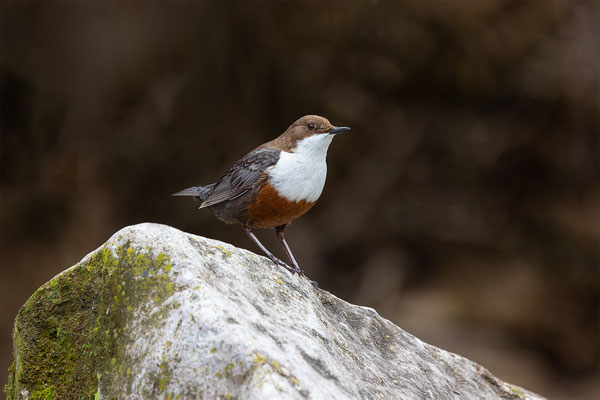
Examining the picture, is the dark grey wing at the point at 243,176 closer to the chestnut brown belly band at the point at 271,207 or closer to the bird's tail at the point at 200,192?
the chestnut brown belly band at the point at 271,207

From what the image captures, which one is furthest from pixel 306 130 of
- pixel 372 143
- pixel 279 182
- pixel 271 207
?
pixel 372 143

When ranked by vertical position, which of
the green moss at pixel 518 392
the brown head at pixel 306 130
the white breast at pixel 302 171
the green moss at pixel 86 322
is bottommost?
the green moss at pixel 86 322

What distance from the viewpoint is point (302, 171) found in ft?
13.4

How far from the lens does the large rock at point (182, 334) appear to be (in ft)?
7.42

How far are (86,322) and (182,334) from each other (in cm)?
62

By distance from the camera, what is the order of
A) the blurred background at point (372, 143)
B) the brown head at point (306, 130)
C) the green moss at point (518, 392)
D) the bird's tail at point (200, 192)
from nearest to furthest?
the green moss at point (518, 392) < the brown head at point (306, 130) < the bird's tail at point (200, 192) < the blurred background at point (372, 143)

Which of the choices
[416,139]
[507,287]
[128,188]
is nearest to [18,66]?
[128,188]

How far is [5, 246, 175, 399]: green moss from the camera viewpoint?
2.48m

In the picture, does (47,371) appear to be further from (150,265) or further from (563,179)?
(563,179)

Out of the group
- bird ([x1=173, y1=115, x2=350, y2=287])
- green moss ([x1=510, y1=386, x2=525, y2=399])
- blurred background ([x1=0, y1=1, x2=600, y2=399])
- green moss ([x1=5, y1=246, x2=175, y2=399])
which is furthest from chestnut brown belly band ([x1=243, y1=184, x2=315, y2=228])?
blurred background ([x1=0, y1=1, x2=600, y2=399])

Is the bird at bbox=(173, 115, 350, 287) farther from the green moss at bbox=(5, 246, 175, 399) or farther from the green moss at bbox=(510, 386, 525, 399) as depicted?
the green moss at bbox=(510, 386, 525, 399)

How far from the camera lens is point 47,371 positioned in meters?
2.76

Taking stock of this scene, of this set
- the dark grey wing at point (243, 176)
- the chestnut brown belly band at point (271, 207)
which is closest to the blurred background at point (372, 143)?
the dark grey wing at point (243, 176)

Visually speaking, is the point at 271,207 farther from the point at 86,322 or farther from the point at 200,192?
the point at 86,322
